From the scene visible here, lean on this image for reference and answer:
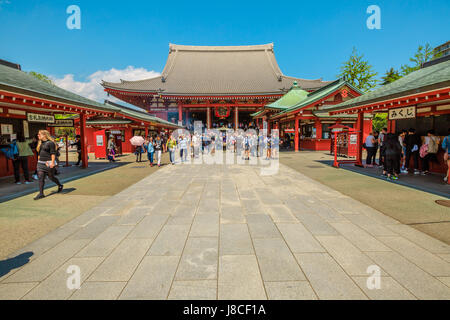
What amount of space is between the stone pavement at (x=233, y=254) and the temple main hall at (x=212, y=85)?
70.9 feet

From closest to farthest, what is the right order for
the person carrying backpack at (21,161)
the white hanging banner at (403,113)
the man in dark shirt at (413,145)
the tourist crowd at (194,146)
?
the person carrying backpack at (21,161)
the white hanging banner at (403,113)
the man in dark shirt at (413,145)
the tourist crowd at (194,146)

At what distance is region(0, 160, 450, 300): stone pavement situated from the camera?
2.37 meters

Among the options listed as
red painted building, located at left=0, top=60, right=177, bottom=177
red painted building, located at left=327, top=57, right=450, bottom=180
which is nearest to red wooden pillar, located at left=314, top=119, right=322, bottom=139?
red painted building, located at left=327, top=57, right=450, bottom=180

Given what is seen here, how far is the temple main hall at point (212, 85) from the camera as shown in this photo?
25.2 m

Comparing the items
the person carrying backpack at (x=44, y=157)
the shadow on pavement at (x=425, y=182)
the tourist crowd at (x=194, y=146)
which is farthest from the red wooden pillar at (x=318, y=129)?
the person carrying backpack at (x=44, y=157)

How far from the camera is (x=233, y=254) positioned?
3.09 m

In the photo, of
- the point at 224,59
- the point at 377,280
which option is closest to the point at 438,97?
the point at 377,280

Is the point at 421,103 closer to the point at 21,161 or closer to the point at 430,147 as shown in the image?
the point at 430,147

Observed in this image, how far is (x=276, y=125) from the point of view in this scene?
27562 millimetres

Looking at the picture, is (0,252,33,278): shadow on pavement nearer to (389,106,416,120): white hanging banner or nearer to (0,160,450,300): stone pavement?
(0,160,450,300): stone pavement

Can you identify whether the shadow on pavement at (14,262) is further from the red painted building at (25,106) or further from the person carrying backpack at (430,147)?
the person carrying backpack at (430,147)

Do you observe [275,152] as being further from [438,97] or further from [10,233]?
[10,233]
